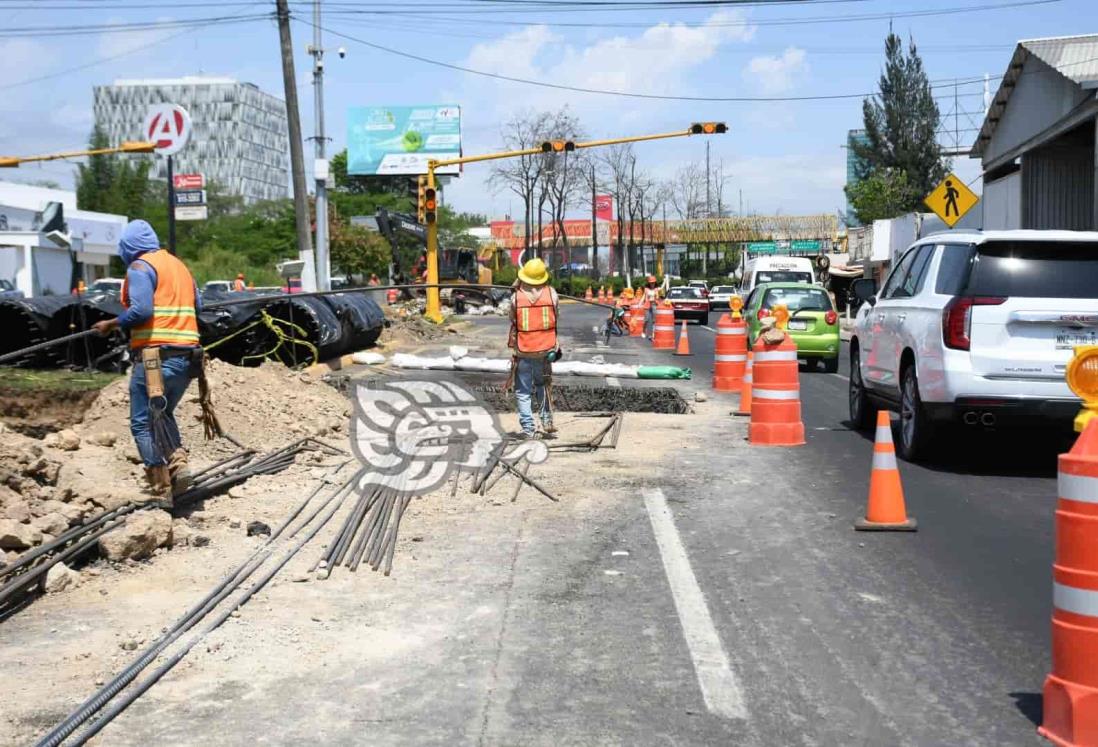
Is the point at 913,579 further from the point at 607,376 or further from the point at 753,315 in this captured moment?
the point at 753,315

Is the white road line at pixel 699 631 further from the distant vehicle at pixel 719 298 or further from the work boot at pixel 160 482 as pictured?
the distant vehicle at pixel 719 298

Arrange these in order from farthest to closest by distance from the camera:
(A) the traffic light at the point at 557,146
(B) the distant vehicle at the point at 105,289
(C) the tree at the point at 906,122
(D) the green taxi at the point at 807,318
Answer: (C) the tree at the point at 906,122 < (A) the traffic light at the point at 557,146 < (D) the green taxi at the point at 807,318 < (B) the distant vehicle at the point at 105,289

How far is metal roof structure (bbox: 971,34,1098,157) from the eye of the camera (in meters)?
23.6

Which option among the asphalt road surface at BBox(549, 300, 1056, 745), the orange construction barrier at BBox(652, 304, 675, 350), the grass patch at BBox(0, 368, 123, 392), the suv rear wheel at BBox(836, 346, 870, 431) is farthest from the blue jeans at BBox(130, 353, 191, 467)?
the orange construction barrier at BBox(652, 304, 675, 350)

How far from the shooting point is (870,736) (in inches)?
178

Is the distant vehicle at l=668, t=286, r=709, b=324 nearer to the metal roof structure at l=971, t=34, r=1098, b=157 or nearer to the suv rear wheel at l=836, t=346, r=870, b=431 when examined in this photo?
the metal roof structure at l=971, t=34, r=1098, b=157

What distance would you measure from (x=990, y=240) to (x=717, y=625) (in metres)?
5.69

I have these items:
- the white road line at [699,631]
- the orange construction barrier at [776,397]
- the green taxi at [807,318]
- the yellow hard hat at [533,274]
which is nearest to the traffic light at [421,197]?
the green taxi at [807,318]

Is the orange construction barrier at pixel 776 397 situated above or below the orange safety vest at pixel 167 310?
below

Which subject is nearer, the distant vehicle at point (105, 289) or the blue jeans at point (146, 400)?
the blue jeans at point (146, 400)

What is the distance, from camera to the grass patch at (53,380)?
16000mm

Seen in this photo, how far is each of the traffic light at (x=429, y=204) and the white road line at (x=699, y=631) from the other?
25521 millimetres

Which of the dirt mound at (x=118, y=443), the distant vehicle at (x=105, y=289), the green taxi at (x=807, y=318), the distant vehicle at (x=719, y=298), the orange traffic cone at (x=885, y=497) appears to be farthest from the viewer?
the distant vehicle at (x=719, y=298)

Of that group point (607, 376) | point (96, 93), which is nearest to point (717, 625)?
point (607, 376)
